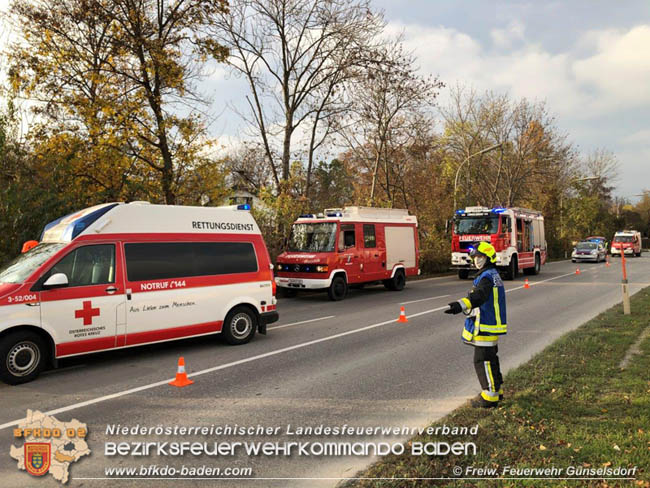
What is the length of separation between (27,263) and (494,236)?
1843 cm

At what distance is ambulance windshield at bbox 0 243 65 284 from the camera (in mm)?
6793

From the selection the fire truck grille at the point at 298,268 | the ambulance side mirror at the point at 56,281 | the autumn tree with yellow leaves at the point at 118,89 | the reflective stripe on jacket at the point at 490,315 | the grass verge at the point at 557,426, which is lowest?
the grass verge at the point at 557,426

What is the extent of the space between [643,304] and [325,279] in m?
8.59

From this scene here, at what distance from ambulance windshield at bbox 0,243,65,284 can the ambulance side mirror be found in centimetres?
31

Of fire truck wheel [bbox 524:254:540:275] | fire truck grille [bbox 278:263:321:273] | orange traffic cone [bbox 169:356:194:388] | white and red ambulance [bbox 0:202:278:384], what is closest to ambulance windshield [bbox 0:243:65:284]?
white and red ambulance [bbox 0:202:278:384]

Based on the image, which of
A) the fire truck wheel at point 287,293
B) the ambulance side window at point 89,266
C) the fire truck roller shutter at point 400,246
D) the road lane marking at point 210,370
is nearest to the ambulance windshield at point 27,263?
the ambulance side window at point 89,266

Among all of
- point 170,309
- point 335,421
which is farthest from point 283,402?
point 170,309

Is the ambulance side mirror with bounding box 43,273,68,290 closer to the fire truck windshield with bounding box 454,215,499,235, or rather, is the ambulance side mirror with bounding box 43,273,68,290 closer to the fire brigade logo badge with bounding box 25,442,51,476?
the fire brigade logo badge with bounding box 25,442,51,476

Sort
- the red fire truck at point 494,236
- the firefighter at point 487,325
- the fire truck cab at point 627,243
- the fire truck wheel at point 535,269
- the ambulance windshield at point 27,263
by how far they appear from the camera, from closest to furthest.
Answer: the firefighter at point 487,325 < the ambulance windshield at point 27,263 < the red fire truck at point 494,236 < the fire truck wheel at point 535,269 < the fire truck cab at point 627,243

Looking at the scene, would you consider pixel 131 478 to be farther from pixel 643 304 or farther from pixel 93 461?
pixel 643 304

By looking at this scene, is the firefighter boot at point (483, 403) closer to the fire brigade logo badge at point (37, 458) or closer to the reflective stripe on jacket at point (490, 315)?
the reflective stripe on jacket at point (490, 315)

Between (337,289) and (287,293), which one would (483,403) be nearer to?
(337,289)

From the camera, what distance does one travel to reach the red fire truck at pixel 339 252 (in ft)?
50.1

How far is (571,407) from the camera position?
17.5ft
